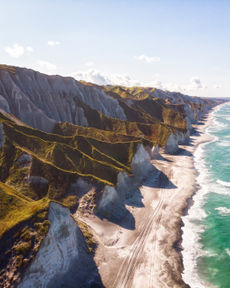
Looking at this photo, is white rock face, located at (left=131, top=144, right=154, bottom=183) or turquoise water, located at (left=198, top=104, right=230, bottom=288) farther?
white rock face, located at (left=131, top=144, right=154, bottom=183)

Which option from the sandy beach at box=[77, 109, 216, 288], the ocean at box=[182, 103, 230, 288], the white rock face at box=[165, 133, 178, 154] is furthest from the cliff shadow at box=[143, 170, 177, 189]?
the white rock face at box=[165, 133, 178, 154]

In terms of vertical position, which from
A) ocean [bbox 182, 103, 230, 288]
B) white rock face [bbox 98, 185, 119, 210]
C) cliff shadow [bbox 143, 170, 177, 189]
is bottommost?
cliff shadow [bbox 143, 170, 177, 189]

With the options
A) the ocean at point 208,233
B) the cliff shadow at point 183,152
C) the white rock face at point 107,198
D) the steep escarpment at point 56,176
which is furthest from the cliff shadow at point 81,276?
the cliff shadow at point 183,152

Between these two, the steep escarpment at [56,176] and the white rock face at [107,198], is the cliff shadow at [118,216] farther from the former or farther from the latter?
the white rock face at [107,198]

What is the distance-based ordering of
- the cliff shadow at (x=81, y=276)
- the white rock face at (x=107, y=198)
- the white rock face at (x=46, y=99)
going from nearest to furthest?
1. the cliff shadow at (x=81, y=276)
2. the white rock face at (x=107, y=198)
3. the white rock face at (x=46, y=99)

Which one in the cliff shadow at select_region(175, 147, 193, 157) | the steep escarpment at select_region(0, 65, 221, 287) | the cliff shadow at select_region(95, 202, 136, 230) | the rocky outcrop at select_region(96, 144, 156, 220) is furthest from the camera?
the cliff shadow at select_region(175, 147, 193, 157)

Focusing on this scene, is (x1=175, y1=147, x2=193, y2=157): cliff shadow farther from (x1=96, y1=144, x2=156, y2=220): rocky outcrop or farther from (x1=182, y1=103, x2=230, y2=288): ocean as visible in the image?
(x1=96, y1=144, x2=156, y2=220): rocky outcrop

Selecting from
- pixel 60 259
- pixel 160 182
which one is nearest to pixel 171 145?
pixel 160 182

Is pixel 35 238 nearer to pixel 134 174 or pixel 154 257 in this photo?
pixel 154 257
